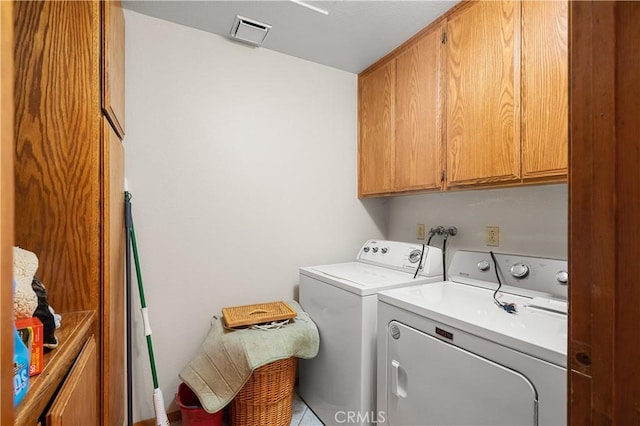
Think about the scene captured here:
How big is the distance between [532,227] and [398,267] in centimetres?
78

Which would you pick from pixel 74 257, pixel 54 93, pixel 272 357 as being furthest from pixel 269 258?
pixel 54 93

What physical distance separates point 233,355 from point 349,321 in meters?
0.63

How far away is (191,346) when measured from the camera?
1.87 m

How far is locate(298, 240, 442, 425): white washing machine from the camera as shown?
4.94 feet

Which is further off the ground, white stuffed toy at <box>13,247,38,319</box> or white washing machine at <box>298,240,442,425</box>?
white stuffed toy at <box>13,247,38,319</box>

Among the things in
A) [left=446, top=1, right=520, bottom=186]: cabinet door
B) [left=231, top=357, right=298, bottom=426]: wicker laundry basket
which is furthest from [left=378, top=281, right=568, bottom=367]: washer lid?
[left=231, top=357, right=298, bottom=426]: wicker laundry basket

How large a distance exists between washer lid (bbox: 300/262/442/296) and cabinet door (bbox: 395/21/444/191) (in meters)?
0.56

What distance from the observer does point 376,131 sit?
7.32 ft

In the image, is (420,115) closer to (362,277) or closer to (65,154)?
(362,277)

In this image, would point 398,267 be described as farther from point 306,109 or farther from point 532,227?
point 306,109

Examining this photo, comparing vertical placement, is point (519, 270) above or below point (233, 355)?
above

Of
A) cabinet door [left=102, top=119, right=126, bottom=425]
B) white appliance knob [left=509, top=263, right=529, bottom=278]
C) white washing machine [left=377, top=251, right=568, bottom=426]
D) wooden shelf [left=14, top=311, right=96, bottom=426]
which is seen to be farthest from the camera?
white appliance knob [left=509, top=263, right=529, bottom=278]

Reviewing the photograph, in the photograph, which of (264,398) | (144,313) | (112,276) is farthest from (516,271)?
(144,313)

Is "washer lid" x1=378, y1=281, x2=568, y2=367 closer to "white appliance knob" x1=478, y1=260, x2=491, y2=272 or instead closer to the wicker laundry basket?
"white appliance knob" x1=478, y1=260, x2=491, y2=272
